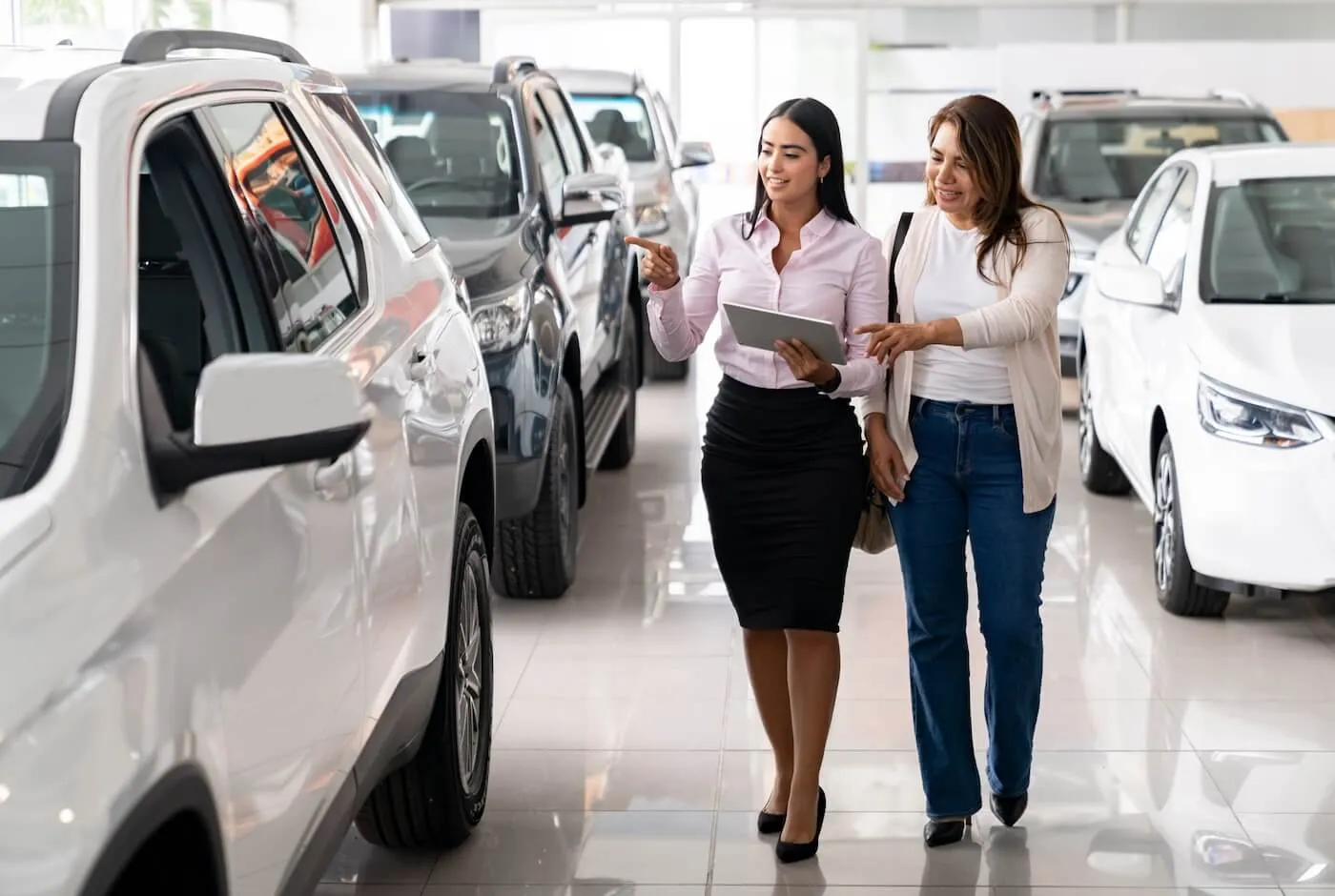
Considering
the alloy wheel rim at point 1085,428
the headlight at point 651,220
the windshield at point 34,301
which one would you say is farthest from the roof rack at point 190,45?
the headlight at point 651,220

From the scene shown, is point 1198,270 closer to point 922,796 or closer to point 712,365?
point 922,796

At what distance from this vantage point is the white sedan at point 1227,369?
17.3ft

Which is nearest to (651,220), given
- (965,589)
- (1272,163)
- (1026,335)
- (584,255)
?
(584,255)

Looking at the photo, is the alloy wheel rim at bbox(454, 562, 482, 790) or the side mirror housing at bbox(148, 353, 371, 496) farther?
the alloy wheel rim at bbox(454, 562, 482, 790)

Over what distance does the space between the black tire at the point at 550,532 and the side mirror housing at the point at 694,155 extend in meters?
6.38

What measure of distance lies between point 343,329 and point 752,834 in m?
1.65

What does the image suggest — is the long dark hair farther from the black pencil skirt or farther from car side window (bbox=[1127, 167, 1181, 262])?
car side window (bbox=[1127, 167, 1181, 262])

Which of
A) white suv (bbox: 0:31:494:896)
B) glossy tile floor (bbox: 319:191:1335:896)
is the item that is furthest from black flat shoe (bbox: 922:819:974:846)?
white suv (bbox: 0:31:494:896)

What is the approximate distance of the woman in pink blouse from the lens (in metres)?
3.73

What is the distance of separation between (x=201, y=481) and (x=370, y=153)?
1.85m

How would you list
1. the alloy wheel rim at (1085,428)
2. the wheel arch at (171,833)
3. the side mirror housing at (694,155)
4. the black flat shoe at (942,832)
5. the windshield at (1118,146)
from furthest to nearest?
the side mirror housing at (694,155), the windshield at (1118,146), the alloy wheel rim at (1085,428), the black flat shoe at (942,832), the wheel arch at (171,833)

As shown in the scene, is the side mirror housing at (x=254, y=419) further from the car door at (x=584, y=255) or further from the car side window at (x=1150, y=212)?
the car side window at (x=1150, y=212)

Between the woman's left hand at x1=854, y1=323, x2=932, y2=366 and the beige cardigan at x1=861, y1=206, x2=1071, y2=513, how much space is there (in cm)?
9

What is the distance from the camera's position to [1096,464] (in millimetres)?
7824
